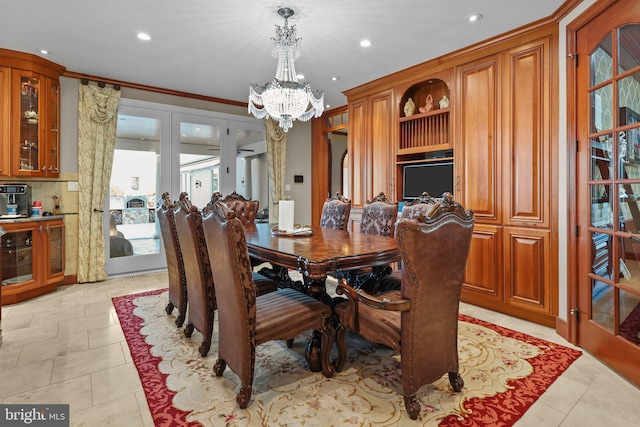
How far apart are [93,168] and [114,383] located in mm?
3218

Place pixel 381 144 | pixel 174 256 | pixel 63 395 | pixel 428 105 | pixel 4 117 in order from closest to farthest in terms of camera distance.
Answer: pixel 63 395
pixel 174 256
pixel 4 117
pixel 428 105
pixel 381 144

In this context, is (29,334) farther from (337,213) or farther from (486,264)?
(486,264)

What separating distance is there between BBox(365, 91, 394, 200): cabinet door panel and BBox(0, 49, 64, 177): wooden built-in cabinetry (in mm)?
3852

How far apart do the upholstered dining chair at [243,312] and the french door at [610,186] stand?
6.07ft

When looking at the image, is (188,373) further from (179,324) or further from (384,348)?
(384,348)

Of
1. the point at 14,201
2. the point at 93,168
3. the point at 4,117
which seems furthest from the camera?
the point at 93,168

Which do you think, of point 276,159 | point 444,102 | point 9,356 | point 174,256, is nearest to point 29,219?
point 9,356

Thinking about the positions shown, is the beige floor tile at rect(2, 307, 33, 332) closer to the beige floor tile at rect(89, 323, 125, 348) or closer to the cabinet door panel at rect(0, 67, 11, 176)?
the beige floor tile at rect(89, 323, 125, 348)

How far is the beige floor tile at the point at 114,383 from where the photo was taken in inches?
72.9

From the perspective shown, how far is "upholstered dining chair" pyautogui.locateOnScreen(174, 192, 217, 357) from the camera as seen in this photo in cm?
217

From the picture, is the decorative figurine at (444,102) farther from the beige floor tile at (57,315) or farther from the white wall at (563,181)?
the beige floor tile at (57,315)

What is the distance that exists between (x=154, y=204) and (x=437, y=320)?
14.5 ft

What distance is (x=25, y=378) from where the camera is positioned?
6.63 feet

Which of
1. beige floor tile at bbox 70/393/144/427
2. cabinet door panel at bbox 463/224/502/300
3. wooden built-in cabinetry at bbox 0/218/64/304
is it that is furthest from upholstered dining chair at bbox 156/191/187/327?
cabinet door panel at bbox 463/224/502/300
